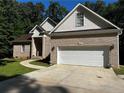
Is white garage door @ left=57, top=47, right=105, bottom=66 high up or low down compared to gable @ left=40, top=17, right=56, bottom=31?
down

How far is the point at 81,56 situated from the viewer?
1630 centimetres

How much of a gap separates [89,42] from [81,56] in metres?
1.71

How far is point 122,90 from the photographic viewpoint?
791cm

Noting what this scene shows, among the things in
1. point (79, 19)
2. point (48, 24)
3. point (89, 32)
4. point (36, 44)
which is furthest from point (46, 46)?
point (89, 32)

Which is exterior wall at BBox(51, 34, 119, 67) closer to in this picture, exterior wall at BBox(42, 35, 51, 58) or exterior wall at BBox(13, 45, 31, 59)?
exterior wall at BBox(42, 35, 51, 58)

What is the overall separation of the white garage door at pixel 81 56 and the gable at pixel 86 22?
2383mm

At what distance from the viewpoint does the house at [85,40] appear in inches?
591

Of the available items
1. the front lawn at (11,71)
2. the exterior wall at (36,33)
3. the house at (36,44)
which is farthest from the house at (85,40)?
the exterior wall at (36,33)

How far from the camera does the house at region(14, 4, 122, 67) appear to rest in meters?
15.0

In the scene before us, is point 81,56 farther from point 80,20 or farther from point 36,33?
point 36,33

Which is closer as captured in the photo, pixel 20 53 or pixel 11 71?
pixel 11 71

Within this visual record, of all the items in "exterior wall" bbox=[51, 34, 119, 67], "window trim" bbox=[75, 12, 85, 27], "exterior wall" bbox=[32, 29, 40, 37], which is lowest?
"exterior wall" bbox=[51, 34, 119, 67]

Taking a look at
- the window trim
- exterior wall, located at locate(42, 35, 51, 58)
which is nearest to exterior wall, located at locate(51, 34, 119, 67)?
the window trim

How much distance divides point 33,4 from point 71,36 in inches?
1550
